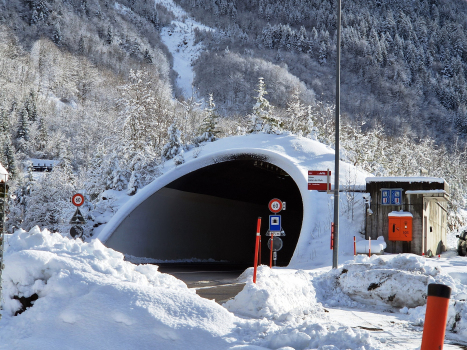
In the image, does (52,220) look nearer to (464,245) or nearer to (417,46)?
(464,245)

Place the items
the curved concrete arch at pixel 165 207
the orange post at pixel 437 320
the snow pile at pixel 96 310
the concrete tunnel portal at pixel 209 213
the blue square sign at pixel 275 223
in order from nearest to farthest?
the orange post at pixel 437 320, the snow pile at pixel 96 310, the blue square sign at pixel 275 223, the curved concrete arch at pixel 165 207, the concrete tunnel portal at pixel 209 213

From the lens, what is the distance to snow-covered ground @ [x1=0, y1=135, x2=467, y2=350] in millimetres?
5605

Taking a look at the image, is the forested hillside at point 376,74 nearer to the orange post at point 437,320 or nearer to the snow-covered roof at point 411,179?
the snow-covered roof at point 411,179

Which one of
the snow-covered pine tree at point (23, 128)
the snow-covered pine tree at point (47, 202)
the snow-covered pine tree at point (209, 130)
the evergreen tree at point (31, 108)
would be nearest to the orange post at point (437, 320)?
the snow-covered pine tree at point (209, 130)

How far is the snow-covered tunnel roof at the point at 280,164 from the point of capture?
68.6ft

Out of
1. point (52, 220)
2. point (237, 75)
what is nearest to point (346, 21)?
point (237, 75)

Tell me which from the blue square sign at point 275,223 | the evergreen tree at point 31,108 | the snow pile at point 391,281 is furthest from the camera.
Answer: the evergreen tree at point 31,108

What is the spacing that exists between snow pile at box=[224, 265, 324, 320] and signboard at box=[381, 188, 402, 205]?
10.7m

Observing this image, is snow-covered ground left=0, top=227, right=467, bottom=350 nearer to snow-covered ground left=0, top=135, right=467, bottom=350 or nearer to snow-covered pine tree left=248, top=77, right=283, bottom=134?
snow-covered ground left=0, top=135, right=467, bottom=350

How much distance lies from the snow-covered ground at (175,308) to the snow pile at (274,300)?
0.02 m

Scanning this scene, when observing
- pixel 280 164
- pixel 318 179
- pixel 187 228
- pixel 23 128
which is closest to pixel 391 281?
pixel 318 179

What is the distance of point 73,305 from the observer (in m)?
5.91

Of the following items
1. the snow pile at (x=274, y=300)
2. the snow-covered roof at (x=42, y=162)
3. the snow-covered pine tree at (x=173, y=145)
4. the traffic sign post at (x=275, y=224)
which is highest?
the snow-covered roof at (x=42, y=162)

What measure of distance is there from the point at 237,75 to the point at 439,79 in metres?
77.3
